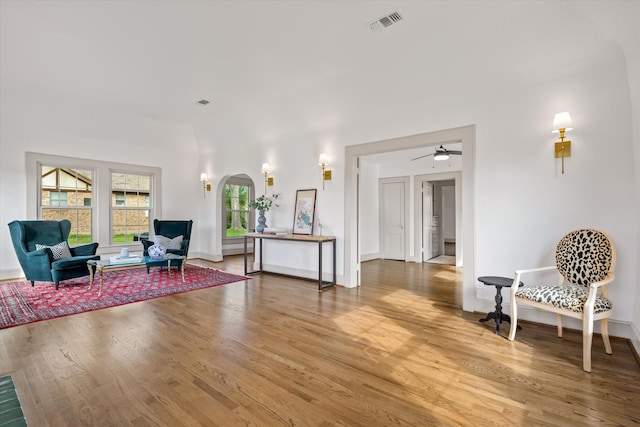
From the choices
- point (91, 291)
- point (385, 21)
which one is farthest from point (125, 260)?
point (385, 21)

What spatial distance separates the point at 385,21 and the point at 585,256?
3003mm

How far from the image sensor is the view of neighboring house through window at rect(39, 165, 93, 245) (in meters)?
6.07

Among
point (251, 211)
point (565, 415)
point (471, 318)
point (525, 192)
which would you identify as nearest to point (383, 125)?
point (525, 192)

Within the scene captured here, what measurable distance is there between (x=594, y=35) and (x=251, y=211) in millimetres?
8346

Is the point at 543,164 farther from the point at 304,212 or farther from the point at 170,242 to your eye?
the point at 170,242

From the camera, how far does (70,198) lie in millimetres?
6398

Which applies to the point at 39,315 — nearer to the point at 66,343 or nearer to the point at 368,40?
the point at 66,343

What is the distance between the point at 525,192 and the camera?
345 centimetres

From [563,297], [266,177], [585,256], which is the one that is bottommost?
[563,297]

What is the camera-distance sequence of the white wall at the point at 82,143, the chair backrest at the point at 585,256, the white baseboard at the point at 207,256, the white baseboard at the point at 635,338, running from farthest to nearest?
the white baseboard at the point at 207,256 < the white wall at the point at 82,143 < the chair backrest at the point at 585,256 < the white baseboard at the point at 635,338

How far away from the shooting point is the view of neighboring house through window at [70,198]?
607 centimetres

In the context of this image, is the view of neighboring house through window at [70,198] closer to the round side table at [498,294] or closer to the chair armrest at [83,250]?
the chair armrest at [83,250]

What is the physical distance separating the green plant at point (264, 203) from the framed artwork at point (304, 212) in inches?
24.1

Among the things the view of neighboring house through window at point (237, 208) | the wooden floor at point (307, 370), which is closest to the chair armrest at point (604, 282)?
the wooden floor at point (307, 370)
